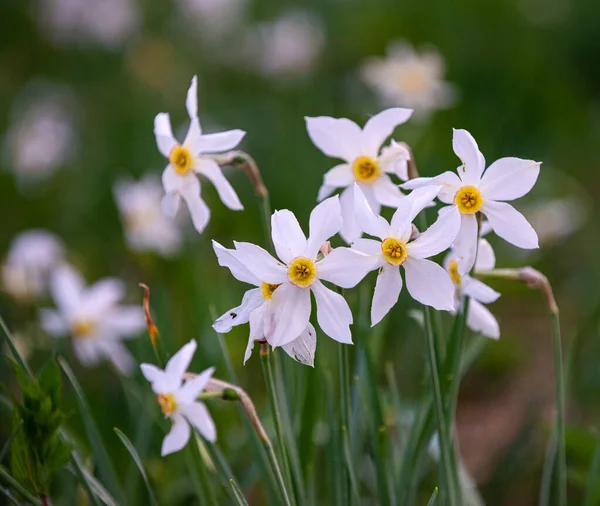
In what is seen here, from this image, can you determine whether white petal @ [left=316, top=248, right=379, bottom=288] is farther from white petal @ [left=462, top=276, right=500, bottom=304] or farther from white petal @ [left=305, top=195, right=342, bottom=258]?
white petal @ [left=462, top=276, right=500, bottom=304]

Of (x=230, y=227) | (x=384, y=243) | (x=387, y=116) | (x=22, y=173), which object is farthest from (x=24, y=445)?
(x=22, y=173)

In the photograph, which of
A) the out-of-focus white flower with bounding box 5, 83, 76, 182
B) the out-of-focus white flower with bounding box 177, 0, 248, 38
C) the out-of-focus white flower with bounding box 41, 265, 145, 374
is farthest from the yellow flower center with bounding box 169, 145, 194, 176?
the out-of-focus white flower with bounding box 177, 0, 248, 38

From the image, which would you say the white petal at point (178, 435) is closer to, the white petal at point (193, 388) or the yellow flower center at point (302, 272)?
the white petal at point (193, 388)

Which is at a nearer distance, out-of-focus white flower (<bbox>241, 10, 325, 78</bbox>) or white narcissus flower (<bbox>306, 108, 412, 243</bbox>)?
white narcissus flower (<bbox>306, 108, 412, 243</bbox>)

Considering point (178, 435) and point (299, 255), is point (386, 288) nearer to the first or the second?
point (299, 255)

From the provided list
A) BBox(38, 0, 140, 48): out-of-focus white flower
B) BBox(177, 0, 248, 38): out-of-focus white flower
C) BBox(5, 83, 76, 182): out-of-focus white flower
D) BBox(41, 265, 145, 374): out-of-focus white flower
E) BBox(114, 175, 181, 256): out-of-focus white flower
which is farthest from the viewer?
BBox(177, 0, 248, 38): out-of-focus white flower

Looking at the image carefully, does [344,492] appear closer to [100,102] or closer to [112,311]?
[112,311]
